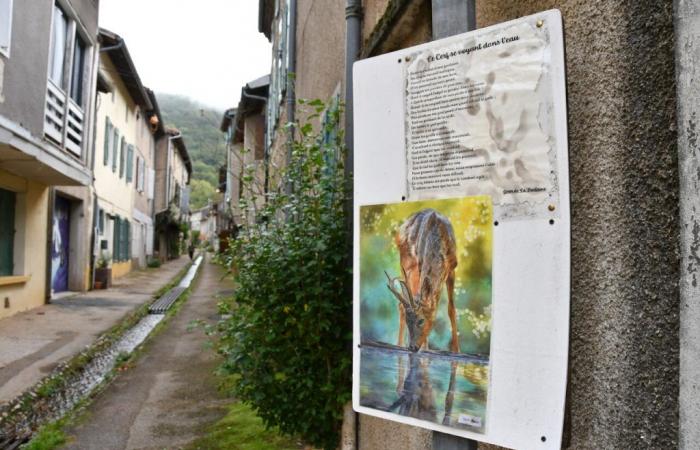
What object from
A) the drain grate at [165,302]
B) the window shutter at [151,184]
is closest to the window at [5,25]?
the drain grate at [165,302]

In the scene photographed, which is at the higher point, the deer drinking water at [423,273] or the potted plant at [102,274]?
the deer drinking water at [423,273]

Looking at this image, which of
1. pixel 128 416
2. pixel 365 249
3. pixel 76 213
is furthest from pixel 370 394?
pixel 76 213

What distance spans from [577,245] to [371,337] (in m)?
0.65

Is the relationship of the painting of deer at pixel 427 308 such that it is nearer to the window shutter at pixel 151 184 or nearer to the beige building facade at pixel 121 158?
the beige building facade at pixel 121 158

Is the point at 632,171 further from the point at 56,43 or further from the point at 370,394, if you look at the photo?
the point at 56,43

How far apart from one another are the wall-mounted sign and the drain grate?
39.7 feet

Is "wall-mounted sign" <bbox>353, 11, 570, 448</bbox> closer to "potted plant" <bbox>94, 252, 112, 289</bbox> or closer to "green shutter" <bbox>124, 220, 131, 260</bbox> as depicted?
"potted plant" <bbox>94, 252, 112, 289</bbox>

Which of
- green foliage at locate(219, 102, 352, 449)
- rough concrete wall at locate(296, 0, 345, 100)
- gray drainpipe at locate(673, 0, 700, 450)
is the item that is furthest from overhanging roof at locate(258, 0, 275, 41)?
gray drainpipe at locate(673, 0, 700, 450)

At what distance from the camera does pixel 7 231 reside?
10.1 m

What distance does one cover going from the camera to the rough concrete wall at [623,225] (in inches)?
45.4

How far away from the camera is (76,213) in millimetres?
14523

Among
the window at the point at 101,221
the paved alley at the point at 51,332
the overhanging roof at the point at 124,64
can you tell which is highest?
the overhanging roof at the point at 124,64

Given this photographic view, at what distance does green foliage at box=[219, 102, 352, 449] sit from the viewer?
Answer: 3045mm

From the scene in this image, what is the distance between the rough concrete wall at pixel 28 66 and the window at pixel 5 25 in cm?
9
